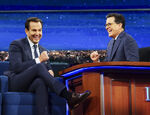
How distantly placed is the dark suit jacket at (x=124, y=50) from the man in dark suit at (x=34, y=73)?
1.73ft

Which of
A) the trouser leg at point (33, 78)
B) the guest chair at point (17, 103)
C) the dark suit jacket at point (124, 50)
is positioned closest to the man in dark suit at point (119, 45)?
the dark suit jacket at point (124, 50)

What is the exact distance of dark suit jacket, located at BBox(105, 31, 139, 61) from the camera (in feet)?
6.52

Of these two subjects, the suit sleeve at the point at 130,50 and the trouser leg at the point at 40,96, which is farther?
the suit sleeve at the point at 130,50

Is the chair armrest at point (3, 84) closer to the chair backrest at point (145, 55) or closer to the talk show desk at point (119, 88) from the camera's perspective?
the talk show desk at point (119, 88)

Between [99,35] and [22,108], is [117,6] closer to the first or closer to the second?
[99,35]

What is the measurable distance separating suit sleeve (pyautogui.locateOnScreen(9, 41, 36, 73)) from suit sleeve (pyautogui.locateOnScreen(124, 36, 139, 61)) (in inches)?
28.3

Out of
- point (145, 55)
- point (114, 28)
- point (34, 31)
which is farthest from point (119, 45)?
point (34, 31)

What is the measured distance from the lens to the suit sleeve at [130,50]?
1.97m

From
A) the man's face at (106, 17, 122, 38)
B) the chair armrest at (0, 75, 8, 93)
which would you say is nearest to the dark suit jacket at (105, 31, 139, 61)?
the man's face at (106, 17, 122, 38)

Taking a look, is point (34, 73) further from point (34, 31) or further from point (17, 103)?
point (34, 31)

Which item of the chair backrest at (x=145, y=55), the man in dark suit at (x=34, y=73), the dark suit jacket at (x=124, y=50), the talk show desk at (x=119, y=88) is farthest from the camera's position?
the chair backrest at (x=145, y=55)

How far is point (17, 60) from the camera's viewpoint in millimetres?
1991

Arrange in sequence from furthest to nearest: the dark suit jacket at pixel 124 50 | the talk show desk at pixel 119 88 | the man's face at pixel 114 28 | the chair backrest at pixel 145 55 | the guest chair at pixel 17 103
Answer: the chair backrest at pixel 145 55, the man's face at pixel 114 28, the dark suit jacket at pixel 124 50, the guest chair at pixel 17 103, the talk show desk at pixel 119 88

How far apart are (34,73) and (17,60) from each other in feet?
0.66
